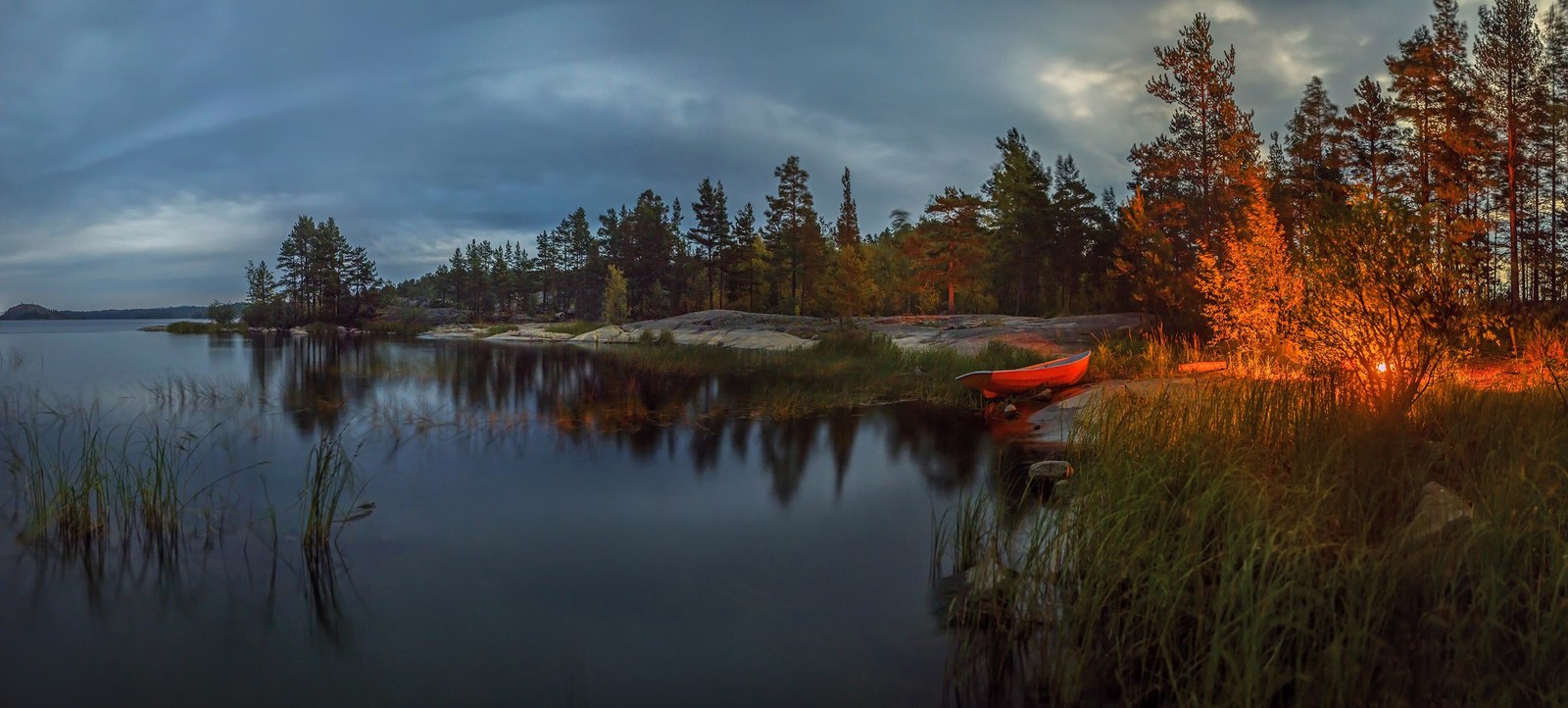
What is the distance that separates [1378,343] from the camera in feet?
25.1


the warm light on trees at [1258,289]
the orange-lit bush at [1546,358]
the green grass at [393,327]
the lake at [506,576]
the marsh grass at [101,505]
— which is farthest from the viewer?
the green grass at [393,327]

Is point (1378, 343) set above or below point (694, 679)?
above

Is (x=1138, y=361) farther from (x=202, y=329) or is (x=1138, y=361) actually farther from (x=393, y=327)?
(x=202, y=329)

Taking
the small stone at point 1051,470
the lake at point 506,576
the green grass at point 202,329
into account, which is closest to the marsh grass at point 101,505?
the lake at point 506,576

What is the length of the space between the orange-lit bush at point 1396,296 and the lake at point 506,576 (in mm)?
4512

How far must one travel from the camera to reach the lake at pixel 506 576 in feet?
15.3

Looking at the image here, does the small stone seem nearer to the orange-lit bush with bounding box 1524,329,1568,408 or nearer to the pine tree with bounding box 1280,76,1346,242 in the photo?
the orange-lit bush with bounding box 1524,329,1568,408

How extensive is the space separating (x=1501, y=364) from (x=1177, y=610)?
15.4 metres

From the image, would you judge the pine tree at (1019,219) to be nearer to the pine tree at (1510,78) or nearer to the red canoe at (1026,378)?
the pine tree at (1510,78)

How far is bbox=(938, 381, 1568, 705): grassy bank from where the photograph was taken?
3189 mm

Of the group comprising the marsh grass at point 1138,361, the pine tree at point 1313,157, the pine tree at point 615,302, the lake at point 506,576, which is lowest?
the lake at point 506,576

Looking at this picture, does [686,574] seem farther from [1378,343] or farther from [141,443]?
[141,443]

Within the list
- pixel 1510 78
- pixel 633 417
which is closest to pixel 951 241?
pixel 1510 78

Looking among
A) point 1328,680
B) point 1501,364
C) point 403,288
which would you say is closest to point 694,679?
point 1328,680
